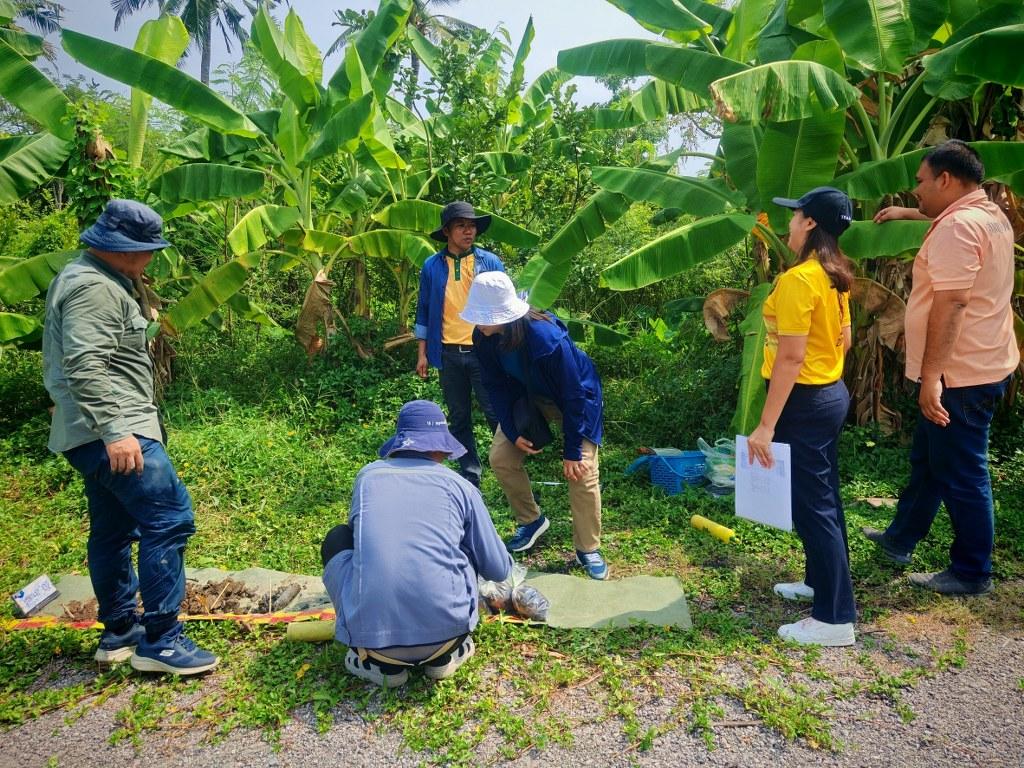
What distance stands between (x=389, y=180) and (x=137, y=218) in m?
5.01

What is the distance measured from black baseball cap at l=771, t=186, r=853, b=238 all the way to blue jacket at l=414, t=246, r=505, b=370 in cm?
259

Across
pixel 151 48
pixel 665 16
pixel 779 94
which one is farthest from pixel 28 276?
pixel 779 94

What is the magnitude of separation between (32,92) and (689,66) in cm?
590

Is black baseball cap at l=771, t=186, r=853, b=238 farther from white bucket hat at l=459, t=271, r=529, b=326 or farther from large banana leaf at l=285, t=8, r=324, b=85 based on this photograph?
large banana leaf at l=285, t=8, r=324, b=85

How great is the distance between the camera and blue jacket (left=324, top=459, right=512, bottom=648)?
9.27 ft

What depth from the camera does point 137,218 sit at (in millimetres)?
3141

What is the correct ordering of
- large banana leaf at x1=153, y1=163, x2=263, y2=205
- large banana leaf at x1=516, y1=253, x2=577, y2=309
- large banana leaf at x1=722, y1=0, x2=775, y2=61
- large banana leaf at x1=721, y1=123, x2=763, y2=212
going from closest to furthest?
large banana leaf at x1=721, y1=123, x2=763, y2=212
large banana leaf at x1=722, y1=0, x2=775, y2=61
large banana leaf at x1=516, y1=253, x2=577, y2=309
large banana leaf at x1=153, y1=163, x2=263, y2=205

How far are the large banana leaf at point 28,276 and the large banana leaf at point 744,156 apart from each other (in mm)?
5836

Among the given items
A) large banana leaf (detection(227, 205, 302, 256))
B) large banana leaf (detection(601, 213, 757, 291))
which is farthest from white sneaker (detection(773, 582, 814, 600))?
large banana leaf (detection(227, 205, 302, 256))

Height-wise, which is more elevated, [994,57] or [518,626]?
[994,57]

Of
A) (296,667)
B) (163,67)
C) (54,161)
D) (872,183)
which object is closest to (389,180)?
(163,67)

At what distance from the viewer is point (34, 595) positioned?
3883 millimetres

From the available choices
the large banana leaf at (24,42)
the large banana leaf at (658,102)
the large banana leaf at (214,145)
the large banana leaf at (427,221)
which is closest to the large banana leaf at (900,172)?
the large banana leaf at (658,102)

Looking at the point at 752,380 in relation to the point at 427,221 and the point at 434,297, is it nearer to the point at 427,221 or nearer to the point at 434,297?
the point at 434,297
